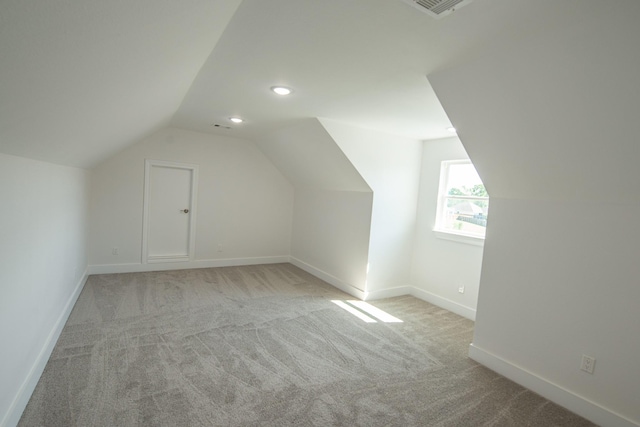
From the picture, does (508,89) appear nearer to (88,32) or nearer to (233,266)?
(88,32)

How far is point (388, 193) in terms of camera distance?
4.38 metres

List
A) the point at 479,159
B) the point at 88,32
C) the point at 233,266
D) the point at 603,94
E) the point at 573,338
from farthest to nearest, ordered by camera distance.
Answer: the point at 233,266 < the point at 479,159 < the point at 573,338 < the point at 603,94 < the point at 88,32

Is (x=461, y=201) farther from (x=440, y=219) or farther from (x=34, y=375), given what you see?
Answer: (x=34, y=375)

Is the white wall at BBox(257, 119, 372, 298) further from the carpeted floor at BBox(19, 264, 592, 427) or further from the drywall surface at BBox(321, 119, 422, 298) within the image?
the carpeted floor at BBox(19, 264, 592, 427)

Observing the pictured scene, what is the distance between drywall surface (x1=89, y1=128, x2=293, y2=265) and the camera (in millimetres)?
4680

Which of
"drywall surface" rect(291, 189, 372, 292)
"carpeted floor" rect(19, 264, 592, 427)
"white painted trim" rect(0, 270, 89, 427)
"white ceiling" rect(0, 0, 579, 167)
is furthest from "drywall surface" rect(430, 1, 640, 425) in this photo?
"white painted trim" rect(0, 270, 89, 427)

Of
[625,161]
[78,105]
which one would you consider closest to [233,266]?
[78,105]

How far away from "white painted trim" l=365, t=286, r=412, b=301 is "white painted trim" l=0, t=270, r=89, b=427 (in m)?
3.45

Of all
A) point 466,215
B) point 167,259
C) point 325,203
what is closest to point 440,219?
point 466,215

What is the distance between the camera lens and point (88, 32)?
1.08 metres

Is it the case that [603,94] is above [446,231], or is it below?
above

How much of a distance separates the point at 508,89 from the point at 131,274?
5.35 meters

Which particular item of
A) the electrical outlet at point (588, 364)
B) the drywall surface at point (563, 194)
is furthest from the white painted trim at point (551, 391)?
the electrical outlet at point (588, 364)

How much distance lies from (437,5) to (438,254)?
3508 mm
